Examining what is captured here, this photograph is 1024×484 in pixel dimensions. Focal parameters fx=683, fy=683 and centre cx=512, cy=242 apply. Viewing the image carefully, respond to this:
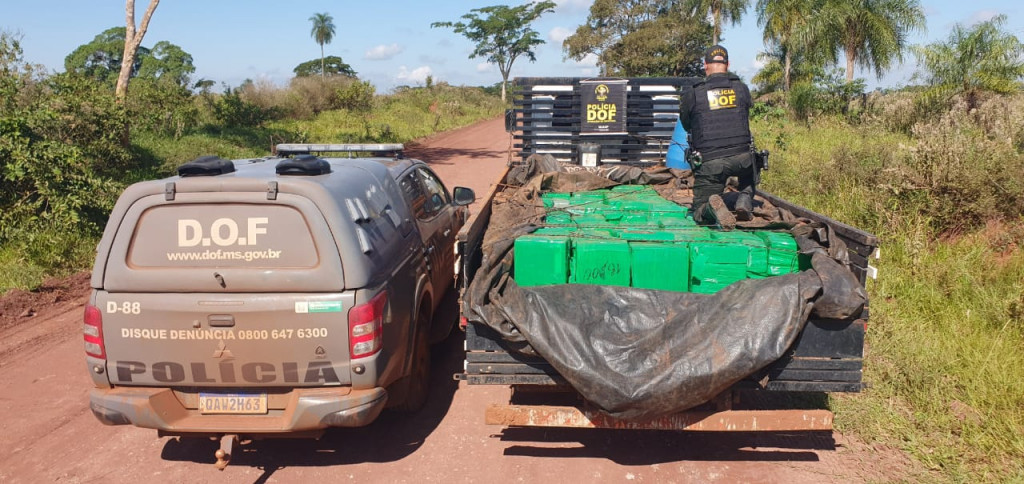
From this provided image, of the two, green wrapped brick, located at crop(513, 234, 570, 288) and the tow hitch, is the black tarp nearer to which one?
green wrapped brick, located at crop(513, 234, 570, 288)

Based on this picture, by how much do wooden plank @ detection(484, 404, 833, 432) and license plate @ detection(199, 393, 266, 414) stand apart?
1.56 m

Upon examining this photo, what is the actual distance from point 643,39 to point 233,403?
114 feet

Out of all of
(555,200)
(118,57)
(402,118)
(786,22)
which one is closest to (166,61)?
(118,57)

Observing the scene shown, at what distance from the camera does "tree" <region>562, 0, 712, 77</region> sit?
35250 mm

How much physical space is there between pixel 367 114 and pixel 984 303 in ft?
75.2

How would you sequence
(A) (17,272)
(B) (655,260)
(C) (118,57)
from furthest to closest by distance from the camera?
(C) (118,57)
(A) (17,272)
(B) (655,260)

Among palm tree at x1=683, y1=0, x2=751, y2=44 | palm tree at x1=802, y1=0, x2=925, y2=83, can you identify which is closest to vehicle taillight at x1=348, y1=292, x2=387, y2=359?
palm tree at x1=802, y1=0, x2=925, y2=83

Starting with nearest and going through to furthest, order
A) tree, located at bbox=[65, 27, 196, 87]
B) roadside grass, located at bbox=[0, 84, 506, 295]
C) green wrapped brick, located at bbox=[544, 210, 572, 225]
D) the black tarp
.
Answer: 1. the black tarp
2. green wrapped brick, located at bbox=[544, 210, 572, 225]
3. roadside grass, located at bbox=[0, 84, 506, 295]
4. tree, located at bbox=[65, 27, 196, 87]

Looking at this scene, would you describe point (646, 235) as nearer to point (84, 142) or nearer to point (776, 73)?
point (84, 142)

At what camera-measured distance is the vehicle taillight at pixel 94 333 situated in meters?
3.81

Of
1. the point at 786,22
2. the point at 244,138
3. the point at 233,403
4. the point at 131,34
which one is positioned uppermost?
the point at 786,22

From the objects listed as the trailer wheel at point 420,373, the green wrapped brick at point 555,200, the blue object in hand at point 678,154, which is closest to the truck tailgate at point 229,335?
the trailer wheel at point 420,373

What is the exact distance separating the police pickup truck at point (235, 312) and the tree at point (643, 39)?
33814 millimetres

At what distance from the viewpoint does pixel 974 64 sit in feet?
46.0
